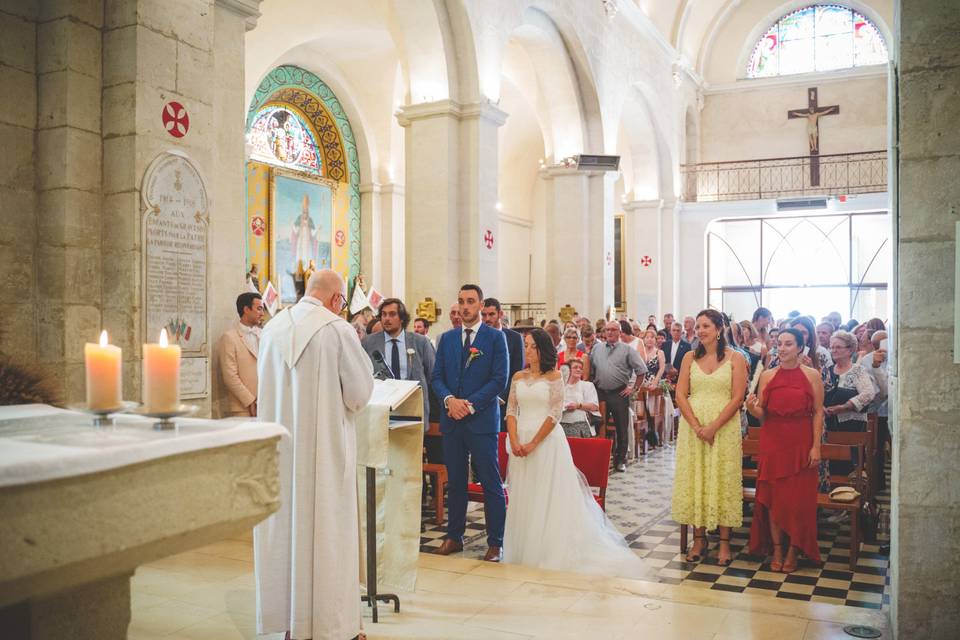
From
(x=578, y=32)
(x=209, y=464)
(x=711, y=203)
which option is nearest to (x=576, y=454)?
(x=209, y=464)

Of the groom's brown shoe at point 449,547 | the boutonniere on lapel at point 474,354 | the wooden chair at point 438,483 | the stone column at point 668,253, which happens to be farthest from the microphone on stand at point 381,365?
the stone column at point 668,253

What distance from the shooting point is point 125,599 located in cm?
250

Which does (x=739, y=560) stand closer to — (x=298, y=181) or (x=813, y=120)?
(x=298, y=181)

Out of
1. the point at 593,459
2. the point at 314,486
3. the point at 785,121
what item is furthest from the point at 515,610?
the point at 785,121

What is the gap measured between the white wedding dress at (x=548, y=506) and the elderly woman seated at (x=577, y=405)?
142 cm

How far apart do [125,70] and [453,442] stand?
3187 mm

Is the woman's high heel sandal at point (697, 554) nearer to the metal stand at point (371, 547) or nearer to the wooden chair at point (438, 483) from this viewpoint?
the wooden chair at point (438, 483)

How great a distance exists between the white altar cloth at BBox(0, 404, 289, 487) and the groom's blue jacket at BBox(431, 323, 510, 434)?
12.3 feet

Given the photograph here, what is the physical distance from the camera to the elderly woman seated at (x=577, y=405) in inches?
294

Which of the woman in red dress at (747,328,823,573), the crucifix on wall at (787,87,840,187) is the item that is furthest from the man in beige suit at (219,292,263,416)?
the crucifix on wall at (787,87,840,187)

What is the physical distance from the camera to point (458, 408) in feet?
19.1

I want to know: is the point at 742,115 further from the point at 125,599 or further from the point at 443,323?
the point at 125,599

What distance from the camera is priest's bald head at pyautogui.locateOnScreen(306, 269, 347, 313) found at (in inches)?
155

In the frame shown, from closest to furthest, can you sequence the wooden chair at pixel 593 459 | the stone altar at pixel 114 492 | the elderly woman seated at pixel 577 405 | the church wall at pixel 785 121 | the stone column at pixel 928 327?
the stone altar at pixel 114 492 < the stone column at pixel 928 327 < the wooden chair at pixel 593 459 < the elderly woman seated at pixel 577 405 < the church wall at pixel 785 121
